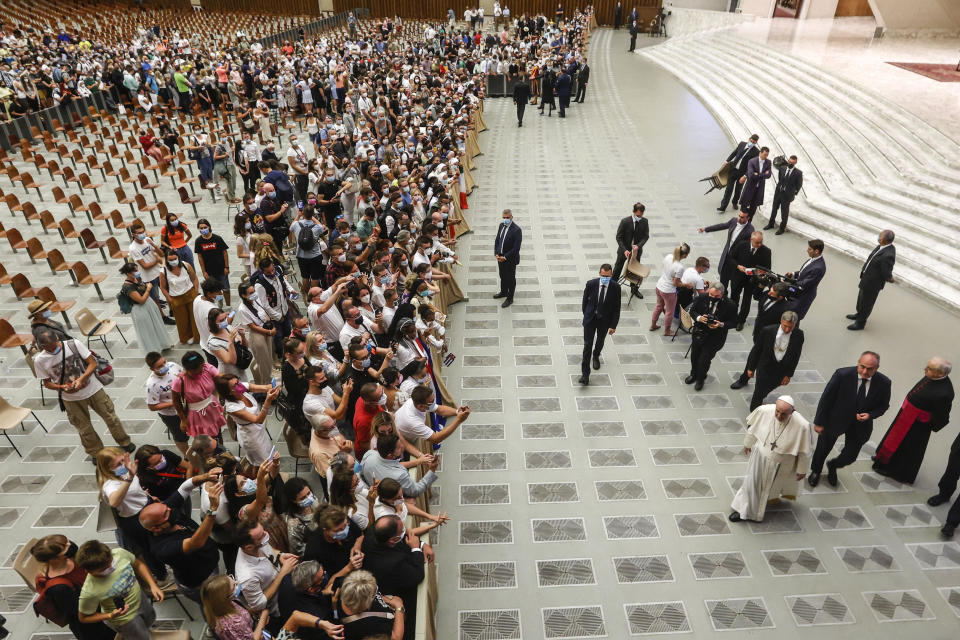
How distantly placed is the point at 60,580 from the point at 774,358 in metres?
6.73

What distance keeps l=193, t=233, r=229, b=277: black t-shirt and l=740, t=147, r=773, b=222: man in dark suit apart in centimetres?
935

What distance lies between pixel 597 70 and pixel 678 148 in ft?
42.3

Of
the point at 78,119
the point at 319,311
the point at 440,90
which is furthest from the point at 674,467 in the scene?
the point at 78,119

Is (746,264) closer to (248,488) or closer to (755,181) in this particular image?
(755,181)

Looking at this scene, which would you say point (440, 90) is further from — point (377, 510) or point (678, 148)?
point (377, 510)

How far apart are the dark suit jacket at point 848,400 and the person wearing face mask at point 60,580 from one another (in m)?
6.44

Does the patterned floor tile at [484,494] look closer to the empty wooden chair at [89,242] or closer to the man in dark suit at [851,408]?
the man in dark suit at [851,408]

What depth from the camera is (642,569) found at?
199 inches

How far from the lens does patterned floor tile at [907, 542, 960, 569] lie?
505cm

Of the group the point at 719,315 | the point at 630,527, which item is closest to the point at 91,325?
the point at 630,527

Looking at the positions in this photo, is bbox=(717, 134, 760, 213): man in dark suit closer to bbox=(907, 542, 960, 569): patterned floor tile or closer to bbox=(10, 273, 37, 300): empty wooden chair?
bbox=(907, 542, 960, 569): patterned floor tile

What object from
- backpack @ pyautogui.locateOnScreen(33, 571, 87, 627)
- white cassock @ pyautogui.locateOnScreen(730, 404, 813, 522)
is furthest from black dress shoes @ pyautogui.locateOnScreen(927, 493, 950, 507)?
backpack @ pyautogui.locateOnScreen(33, 571, 87, 627)

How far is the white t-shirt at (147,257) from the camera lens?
284 inches

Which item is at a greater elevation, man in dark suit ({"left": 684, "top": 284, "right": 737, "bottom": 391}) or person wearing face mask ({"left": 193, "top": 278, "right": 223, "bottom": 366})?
person wearing face mask ({"left": 193, "top": 278, "right": 223, "bottom": 366})
